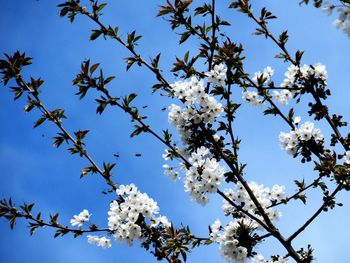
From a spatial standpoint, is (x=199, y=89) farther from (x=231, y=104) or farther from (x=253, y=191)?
(x=253, y=191)

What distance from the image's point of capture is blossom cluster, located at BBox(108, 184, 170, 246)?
5.05 meters

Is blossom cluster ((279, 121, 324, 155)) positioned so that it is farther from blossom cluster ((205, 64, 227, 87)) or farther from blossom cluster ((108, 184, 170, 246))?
blossom cluster ((108, 184, 170, 246))

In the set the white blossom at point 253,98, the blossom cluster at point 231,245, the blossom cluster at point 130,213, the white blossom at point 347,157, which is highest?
the white blossom at point 253,98

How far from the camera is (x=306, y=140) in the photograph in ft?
17.3

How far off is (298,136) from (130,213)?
2.59 meters

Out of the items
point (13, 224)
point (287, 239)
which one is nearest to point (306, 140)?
point (287, 239)

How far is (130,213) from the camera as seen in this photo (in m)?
5.04

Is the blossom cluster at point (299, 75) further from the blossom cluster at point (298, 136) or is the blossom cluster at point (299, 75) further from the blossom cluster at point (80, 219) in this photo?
the blossom cluster at point (80, 219)

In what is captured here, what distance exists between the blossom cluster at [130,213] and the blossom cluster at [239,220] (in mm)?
783

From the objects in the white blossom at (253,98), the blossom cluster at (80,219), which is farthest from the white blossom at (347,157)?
the blossom cluster at (80,219)

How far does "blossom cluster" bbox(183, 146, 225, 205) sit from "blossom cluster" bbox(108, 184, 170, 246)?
2.43 feet

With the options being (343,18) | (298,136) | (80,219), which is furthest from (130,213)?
(343,18)

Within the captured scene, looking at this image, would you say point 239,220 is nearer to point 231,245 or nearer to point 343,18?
point 231,245

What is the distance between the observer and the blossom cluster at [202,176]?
177 inches
